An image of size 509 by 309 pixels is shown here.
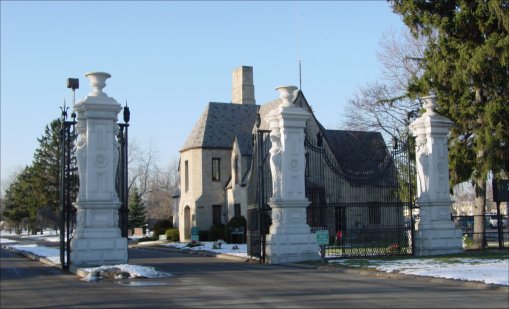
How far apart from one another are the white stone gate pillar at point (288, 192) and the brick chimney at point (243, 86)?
34.5 metres

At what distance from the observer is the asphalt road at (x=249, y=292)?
11.5 metres

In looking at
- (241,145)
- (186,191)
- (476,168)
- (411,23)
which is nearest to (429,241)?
(476,168)

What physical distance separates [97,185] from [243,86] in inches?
1489

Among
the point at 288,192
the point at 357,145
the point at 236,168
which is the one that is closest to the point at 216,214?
the point at 236,168

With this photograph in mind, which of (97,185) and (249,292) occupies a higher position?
(97,185)

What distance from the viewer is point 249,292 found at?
1320cm

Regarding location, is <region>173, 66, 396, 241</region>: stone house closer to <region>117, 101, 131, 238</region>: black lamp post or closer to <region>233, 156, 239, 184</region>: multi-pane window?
<region>233, 156, 239, 184</region>: multi-pane window

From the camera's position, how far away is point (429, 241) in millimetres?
22109

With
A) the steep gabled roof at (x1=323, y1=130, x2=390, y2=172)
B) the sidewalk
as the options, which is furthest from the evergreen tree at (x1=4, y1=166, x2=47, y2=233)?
the sidewalk

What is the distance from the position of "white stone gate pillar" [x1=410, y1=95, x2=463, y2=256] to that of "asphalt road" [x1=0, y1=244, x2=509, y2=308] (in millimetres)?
5850

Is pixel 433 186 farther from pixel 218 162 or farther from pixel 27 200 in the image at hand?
pixel 27 200

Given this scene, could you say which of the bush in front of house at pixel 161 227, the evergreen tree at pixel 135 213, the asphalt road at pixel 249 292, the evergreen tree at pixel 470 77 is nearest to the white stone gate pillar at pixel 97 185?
the asphalt road at pixel 249 292

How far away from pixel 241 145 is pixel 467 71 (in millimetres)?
23107

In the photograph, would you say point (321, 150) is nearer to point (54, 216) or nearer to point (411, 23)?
point (411, 23)
